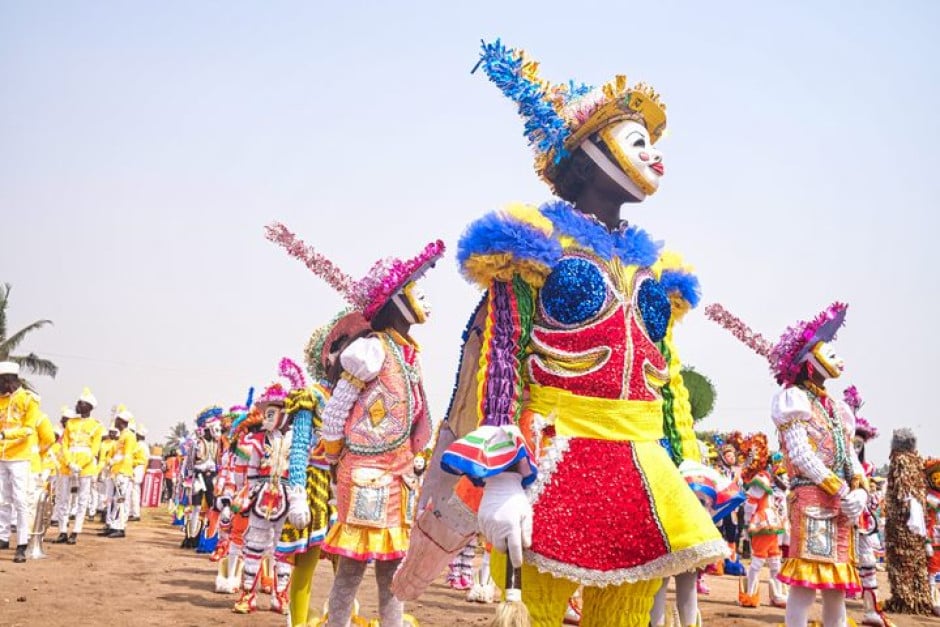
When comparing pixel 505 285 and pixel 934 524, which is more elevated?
pixel 934 524

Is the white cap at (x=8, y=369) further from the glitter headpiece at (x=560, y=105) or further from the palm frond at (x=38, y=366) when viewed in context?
the palm frond at (x=38, y=366)

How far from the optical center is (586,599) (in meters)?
3.38

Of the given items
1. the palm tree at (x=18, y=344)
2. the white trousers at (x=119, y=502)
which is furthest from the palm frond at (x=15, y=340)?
the white trousers at (x=119, y=502)

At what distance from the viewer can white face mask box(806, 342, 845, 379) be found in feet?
23.5

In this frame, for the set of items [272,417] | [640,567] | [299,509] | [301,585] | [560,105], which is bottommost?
[301,585]

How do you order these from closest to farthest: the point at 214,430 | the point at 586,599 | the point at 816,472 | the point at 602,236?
the point at 586,599, the point at 602,236, the point at 816,472, the point at 214,430

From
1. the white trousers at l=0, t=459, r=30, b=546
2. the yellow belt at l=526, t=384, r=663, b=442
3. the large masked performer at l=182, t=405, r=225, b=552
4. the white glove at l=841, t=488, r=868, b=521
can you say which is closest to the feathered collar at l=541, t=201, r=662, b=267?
the yellow belt at l=526, t=384, r=663, b=442

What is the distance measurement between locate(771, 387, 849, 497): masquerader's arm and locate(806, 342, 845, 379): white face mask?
27 centimetres

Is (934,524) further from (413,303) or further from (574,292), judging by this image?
(574,292)

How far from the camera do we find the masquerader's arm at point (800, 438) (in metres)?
6.70

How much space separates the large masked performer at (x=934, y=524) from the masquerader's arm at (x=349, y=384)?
9703mm

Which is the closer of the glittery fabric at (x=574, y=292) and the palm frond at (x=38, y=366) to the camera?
the glittery fabric at (x=574, y=292)

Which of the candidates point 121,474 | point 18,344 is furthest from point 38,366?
point 121,474

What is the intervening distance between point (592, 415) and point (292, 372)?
5.52 meters
